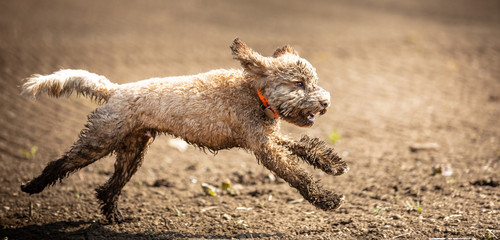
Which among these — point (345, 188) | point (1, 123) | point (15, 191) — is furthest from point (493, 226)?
point (1, 123)

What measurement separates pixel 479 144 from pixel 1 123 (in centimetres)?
803

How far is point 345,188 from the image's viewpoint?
528 cm

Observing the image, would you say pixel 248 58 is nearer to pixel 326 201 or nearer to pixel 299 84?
pixel 299 84

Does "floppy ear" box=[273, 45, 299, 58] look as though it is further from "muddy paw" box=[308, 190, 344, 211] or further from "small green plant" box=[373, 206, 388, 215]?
"small green plant" box=[373, 206, 388, 215]

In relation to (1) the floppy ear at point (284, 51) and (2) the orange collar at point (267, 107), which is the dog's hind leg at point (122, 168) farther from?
(1) the floppy ear at point (284, 51)

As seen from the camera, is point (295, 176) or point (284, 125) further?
point (284, 125)

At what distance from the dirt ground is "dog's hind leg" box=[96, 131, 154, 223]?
0.20 m

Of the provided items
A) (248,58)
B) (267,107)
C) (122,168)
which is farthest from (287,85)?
(122,168)

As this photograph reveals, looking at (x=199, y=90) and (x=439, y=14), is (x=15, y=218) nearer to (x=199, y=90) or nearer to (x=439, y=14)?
(x=199, y=90)

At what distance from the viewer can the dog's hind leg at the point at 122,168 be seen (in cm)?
410

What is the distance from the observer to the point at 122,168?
4.24m

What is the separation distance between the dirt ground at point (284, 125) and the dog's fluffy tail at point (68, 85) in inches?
56.9

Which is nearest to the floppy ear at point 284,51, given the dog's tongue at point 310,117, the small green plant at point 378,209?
the dog's tongue at point 310,117

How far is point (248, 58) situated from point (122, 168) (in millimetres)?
1779
